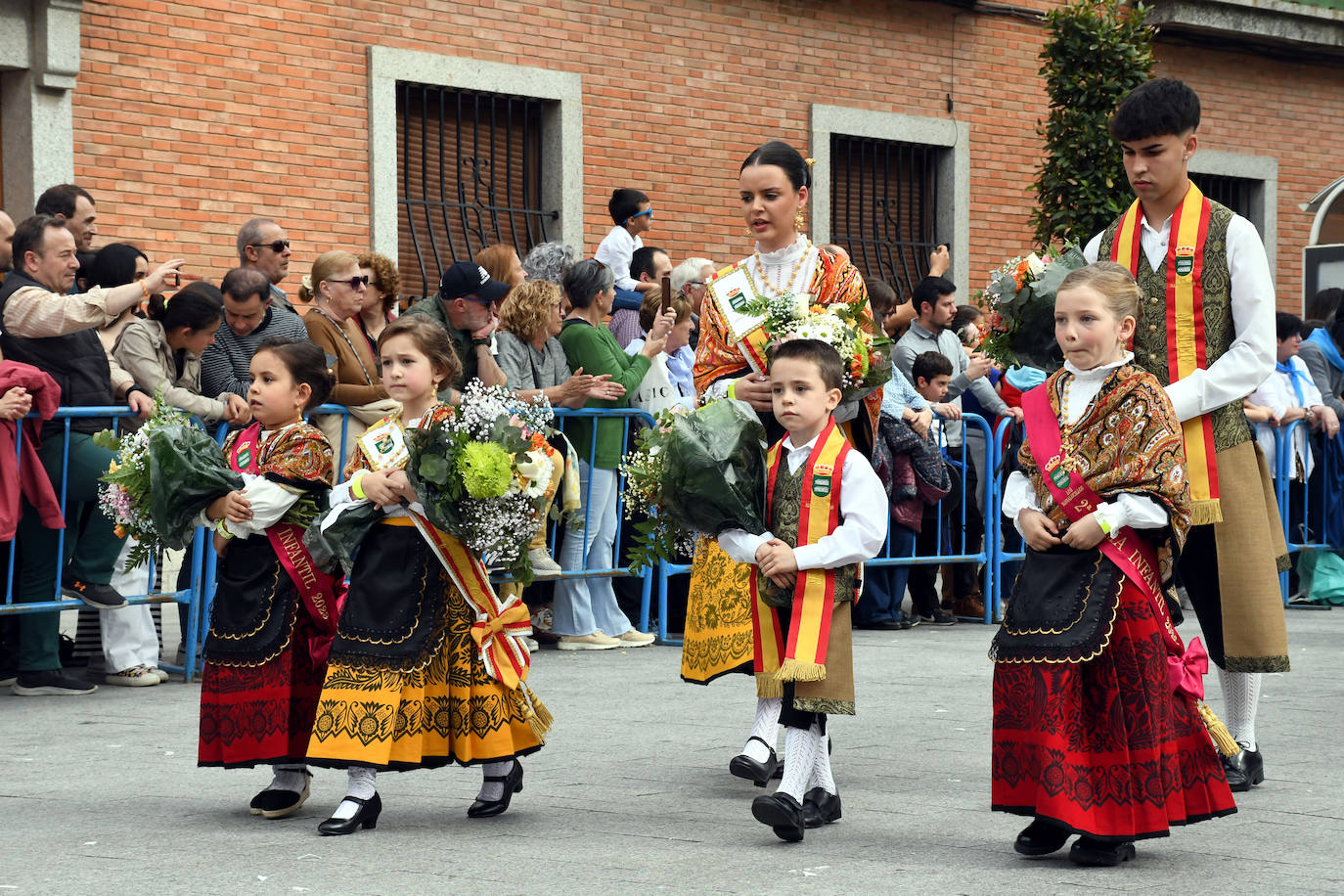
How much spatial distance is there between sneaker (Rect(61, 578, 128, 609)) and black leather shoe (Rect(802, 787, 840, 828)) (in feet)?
13.9

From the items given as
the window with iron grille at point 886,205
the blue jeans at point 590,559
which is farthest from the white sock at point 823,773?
the window with iron grille at point 886,205

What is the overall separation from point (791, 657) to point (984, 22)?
46.5 feet

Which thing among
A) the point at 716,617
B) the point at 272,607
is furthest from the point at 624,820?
the point at 272,607

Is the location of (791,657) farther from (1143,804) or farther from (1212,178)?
(1212,178)

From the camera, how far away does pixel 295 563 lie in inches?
234

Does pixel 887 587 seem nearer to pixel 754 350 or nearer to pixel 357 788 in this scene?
pixel 754 350

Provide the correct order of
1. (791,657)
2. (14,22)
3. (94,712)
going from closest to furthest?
(791,657) → (94,712) → (14,22)

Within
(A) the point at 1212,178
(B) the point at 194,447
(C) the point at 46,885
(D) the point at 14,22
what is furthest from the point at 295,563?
(A) the point at 1212,178

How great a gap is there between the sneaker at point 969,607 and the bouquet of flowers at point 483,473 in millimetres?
6929

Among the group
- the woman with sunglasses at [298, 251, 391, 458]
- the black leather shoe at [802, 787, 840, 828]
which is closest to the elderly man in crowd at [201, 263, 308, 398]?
the woman with sunglasses at [298, 251, 391, 458]

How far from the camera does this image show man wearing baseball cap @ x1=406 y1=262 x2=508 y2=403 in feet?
31.0

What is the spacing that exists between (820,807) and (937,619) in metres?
6.47

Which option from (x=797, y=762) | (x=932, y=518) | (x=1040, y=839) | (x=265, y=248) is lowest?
(x=1040, y=839)

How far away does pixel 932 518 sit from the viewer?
1169 cm
